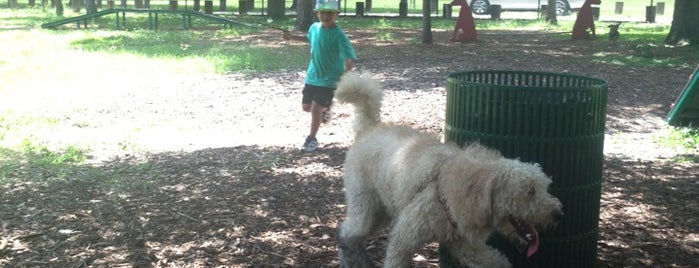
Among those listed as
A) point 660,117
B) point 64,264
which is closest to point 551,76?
point 64,264

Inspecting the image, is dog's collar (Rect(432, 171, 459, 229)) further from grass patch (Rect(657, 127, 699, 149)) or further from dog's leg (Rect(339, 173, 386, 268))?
grass patch (Rect(657, 127, 699, 149))

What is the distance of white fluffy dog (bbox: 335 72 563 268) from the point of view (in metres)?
3.06

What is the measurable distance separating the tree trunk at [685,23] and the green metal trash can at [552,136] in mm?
14279

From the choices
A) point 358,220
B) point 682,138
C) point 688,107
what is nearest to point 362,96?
point 358,220

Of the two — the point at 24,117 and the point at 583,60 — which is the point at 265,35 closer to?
the point at 583,60

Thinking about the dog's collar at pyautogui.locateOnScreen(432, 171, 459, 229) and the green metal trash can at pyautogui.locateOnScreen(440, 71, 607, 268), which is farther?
the green metal trash can at pyautogui.locateOnScreen(440, 71, 607, 268)

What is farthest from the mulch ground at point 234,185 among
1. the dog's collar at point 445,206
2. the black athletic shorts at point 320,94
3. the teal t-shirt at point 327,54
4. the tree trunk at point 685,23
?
the tree trunk at point 685,23

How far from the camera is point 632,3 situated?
146 feet

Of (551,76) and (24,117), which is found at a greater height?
(551,76)

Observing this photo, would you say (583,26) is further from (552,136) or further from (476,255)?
(476,255)

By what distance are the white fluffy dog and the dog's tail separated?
20 centimetres

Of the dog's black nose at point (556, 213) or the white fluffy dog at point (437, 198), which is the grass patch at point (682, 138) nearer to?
the white fluffy dog at point (437, 198)

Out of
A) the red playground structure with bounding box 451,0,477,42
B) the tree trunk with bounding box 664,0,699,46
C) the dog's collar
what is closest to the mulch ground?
the dog's collar

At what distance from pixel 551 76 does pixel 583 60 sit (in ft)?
35.8
